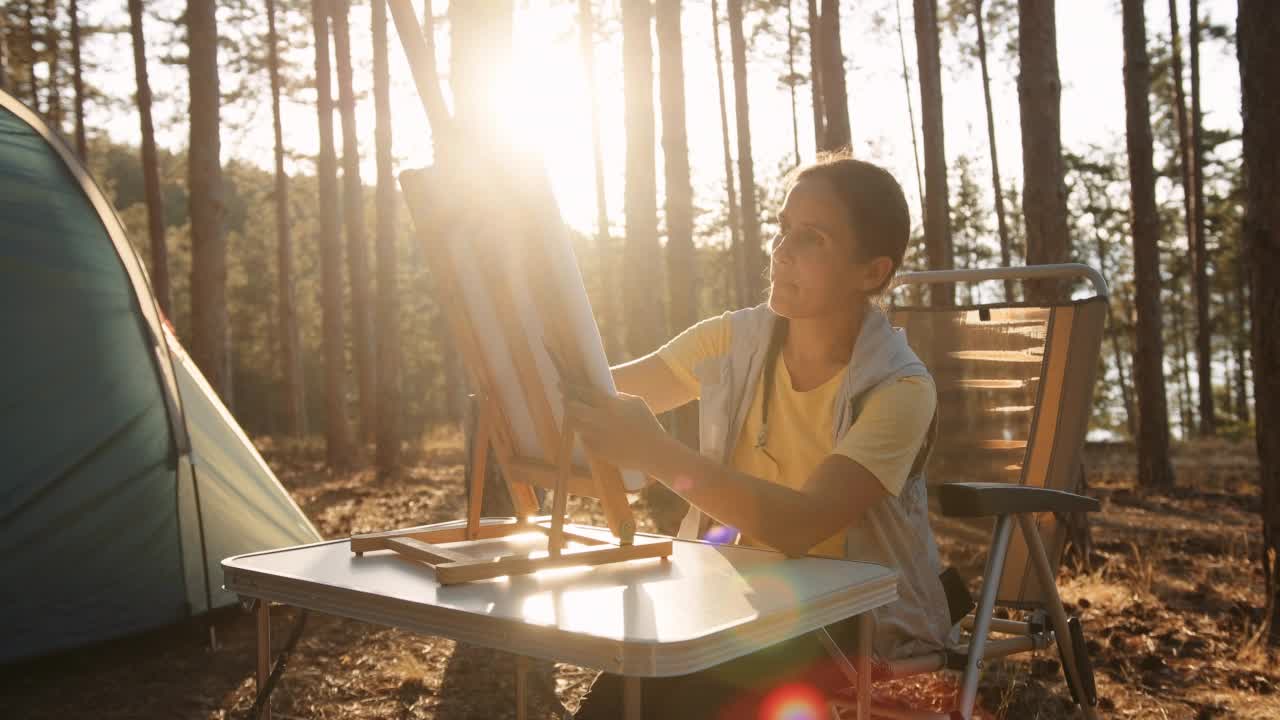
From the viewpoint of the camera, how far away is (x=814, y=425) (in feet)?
7.00

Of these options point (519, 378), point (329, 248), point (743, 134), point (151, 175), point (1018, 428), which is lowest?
point (1018, 428)

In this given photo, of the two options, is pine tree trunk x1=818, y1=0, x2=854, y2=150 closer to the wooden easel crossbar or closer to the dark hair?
the dark hair

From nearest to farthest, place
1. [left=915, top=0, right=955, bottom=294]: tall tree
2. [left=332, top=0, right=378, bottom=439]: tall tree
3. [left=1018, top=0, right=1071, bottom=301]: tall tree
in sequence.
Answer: [left=1018, top=0, right=1071, bottom=301]: tall tree < [left=915, top=0, right=955, bottom=294]: tall tree < [left=332, top=0, right=378, bottom=439]: tall tree

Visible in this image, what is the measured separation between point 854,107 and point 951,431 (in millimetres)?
19686

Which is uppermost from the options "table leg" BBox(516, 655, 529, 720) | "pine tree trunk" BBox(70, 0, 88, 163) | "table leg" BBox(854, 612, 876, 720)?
"pine tree trunk" BBox(70, 0, 88, 163)

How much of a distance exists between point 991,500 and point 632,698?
0.95 metres

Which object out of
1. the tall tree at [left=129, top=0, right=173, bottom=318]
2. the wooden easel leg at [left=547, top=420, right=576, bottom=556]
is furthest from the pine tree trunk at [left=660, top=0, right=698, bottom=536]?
the tall tree at [left=129, top=0, right=173, bottom=318]

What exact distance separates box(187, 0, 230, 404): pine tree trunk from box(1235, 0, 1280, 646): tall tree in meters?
8.22

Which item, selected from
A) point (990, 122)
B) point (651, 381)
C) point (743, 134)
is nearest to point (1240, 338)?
point (990, 122)

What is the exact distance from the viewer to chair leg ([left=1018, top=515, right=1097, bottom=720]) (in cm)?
203

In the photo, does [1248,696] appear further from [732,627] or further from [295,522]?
[295,522]

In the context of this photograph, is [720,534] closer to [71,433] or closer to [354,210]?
[71,433]

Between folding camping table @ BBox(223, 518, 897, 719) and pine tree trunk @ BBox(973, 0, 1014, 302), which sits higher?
pine tree trunk @ BBox(973, 0, 1014, 302)

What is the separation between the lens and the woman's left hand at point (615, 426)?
5.32ft
